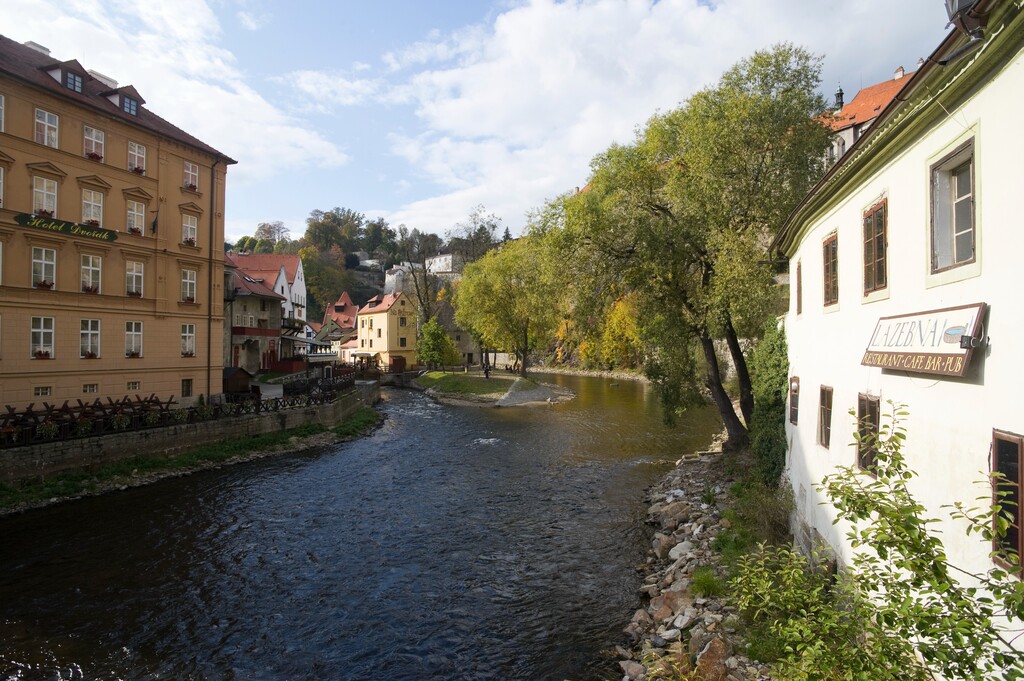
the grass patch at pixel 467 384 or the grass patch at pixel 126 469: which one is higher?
the grass patch at pixel 467 384

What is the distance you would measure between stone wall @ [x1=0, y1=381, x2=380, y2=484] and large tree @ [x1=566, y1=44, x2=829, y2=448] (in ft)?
53.2

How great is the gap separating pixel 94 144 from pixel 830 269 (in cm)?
2572

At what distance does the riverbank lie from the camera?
51.2 feet

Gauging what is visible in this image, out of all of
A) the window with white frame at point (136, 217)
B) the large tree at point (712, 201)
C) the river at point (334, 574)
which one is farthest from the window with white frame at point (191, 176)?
the large tree at point (712, 201)

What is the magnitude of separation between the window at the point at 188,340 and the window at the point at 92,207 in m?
5.55

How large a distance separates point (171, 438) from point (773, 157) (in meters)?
22.4

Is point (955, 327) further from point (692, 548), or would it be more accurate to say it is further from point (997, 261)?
point (692, 548)

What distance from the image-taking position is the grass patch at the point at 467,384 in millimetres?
44906

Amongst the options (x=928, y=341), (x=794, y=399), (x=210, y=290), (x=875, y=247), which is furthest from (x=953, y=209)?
(x=210, y=290)

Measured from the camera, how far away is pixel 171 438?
20.2 metres

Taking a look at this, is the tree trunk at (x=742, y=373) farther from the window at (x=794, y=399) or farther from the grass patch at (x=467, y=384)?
the grass patch at (x=467, y=384)

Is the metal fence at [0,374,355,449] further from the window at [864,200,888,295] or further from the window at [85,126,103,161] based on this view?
the window at [864,200,888,295]

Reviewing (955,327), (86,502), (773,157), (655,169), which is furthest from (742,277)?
(86,502)

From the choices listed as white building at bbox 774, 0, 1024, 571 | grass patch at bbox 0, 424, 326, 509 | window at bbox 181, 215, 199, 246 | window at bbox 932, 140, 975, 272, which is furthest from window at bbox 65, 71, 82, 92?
window at bbox 932, 140, 975, 272
